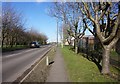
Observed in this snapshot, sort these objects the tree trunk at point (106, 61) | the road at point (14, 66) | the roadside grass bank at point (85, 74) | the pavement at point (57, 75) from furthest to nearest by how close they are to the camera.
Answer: the tree trunk at point (106, 61) < the road at point (14, 66) < the pavement at point (57, 75) < the roadside grass bank at point (85, 74)

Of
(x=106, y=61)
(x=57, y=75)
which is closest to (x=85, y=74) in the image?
(x=57, y=75)

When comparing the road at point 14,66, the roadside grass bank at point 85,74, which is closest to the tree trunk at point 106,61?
the roadside grass bank at point 85,74

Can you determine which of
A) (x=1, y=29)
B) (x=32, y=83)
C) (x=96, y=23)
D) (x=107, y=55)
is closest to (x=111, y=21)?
(x=96, y=23)

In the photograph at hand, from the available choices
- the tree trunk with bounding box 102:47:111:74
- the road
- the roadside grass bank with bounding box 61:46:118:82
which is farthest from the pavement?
the tree trunk with bounding box 102:47:111:74

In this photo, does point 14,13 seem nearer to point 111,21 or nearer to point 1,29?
point 1,29

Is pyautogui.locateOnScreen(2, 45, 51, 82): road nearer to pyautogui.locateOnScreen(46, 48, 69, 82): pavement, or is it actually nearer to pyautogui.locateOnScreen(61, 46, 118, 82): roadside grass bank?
pyautogui.locateOnScreen(46, 48, 69, 82): pavement

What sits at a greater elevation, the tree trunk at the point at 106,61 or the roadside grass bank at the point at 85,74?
the tree trunk at the point at 106,61

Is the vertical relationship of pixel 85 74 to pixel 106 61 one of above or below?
below

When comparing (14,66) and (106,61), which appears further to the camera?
(14,66)

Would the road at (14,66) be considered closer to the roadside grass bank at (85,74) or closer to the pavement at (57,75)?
the pavement at (57,75)

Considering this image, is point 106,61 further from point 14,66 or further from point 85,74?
point 14,66

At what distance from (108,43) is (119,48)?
69.6 feet

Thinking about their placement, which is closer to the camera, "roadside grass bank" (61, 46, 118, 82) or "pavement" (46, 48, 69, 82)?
"roadside grass bank" (61, 46, 118, 82)

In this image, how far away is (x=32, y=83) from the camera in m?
9.84
